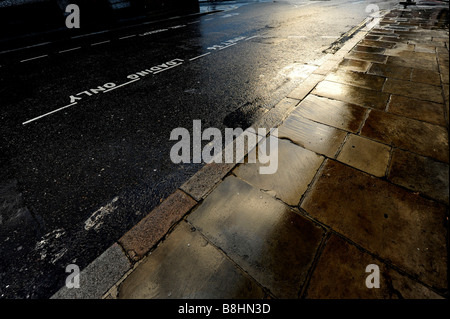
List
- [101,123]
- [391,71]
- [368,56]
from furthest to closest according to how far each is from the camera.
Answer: [368,56]
[391,71]
[101,123]

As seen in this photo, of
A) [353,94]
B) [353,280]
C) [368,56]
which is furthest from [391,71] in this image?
→ [353,280]

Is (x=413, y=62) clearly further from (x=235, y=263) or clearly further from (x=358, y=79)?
(x=235, y=263)

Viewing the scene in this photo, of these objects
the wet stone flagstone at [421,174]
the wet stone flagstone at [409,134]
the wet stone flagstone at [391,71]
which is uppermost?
the wet stone flagstone at [391,71]

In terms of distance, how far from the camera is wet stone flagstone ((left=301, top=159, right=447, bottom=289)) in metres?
1.43

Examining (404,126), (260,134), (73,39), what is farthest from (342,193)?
(73,39)

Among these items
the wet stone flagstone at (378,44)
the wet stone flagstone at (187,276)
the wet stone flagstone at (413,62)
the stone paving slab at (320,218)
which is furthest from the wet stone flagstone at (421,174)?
the wet stone flagstone at (378,44)

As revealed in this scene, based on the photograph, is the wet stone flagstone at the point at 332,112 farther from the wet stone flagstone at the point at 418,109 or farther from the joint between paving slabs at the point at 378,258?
the joint between paving slabs at the point at 378,258

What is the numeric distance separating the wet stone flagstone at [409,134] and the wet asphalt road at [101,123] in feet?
5.09

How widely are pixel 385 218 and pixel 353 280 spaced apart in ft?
2.18

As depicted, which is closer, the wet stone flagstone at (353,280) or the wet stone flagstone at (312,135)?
the wet stone flagstone at (353,280)

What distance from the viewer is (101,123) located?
326 cm

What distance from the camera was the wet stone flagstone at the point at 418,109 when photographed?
2.79m

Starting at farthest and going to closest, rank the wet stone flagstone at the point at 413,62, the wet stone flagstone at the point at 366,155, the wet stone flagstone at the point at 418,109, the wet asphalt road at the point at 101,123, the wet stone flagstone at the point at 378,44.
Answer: the wet stone flagstone at the point at 378,44
the wet stone flagstone at the point at 413,62
the wet stone flagstone at the point at 418,109
the wet stone flagstone at the point at 366,155
the wet asphalt road at the point at 101,123

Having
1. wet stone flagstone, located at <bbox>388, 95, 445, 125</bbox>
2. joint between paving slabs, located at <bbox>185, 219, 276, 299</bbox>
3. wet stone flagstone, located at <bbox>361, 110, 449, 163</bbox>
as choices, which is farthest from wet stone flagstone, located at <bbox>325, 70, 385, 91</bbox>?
joint between paving slabs, located at <bbox>185, 219, 276, 299</bbox>
